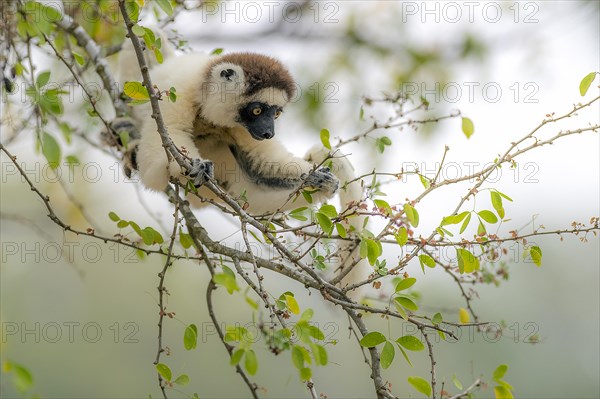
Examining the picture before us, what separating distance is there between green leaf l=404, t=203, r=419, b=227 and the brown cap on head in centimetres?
195

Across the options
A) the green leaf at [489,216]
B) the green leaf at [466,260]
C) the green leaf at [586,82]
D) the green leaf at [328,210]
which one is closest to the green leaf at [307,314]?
the green leaf at [328,210]

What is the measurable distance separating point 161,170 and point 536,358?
11.9m

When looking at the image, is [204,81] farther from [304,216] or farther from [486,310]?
[486,310]

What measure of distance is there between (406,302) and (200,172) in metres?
1.10

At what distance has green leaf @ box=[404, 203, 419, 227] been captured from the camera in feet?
7.20

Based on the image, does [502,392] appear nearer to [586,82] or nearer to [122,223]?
[586,82]

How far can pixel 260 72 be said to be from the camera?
3986mm

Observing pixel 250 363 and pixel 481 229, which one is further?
pixel 481 229

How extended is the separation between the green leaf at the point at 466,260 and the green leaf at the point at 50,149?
56.0 inches

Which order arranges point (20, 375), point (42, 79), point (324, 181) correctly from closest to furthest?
point (20, 375) < point (42, 79) < point (324, 181)

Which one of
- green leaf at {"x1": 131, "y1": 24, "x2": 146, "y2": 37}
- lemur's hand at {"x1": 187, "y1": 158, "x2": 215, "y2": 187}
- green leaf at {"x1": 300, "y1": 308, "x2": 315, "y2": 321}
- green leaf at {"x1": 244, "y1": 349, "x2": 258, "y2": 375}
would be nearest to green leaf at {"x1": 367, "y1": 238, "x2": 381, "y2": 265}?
green leaf at {"x1": 300, "y1": 308, "x2": 315, "y2": 321}

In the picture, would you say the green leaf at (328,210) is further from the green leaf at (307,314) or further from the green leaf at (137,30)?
the green leaf at (137,30)

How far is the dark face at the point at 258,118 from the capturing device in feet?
12.6

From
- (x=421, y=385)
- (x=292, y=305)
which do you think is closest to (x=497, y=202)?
(x=421, y=385)
